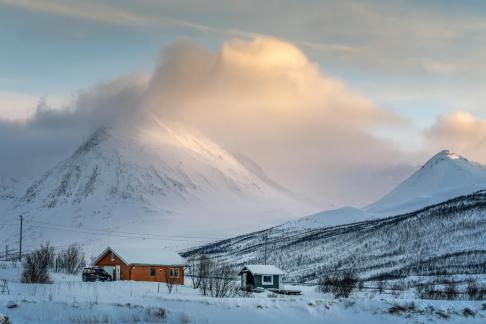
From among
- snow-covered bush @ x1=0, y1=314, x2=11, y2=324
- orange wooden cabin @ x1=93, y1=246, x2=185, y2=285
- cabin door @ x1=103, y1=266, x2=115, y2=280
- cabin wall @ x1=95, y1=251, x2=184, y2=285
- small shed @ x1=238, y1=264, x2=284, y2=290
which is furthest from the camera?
small shed @ x1=238, y1=264, x2=284, y2=290

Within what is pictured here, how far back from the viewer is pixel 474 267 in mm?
129125

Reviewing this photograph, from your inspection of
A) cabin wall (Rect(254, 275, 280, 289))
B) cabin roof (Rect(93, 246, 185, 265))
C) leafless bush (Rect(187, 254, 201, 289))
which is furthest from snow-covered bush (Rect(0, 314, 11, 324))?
cabin wall (Rect(254, 275, 280, 289))

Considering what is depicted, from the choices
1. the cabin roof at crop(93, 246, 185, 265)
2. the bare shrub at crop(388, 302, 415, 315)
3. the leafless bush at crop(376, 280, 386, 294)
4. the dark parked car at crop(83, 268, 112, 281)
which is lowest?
the bare shrub at crop(388, 302, 415, 315)

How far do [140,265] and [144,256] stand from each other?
209 centimetres

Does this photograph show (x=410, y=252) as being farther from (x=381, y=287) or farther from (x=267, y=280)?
(x=267, y=280)

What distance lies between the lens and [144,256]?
301ft

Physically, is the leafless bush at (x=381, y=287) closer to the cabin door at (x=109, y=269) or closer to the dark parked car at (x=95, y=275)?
the dark parked car at (x=95, y=275)

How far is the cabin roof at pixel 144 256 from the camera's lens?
295 ft

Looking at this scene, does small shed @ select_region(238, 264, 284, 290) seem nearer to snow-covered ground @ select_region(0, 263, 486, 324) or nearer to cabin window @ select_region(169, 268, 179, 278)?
cabin window @ select_region(169, 268, 179, 278)

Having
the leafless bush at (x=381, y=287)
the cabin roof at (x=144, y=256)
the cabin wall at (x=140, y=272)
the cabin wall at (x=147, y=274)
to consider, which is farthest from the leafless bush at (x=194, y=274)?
the leafless bush at (x=381, y=287)

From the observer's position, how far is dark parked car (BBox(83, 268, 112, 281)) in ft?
274

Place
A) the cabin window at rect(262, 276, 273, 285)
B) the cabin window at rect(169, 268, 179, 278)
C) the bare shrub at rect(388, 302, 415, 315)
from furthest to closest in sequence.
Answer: the cabin window at rect(262, 276, 273, 285) → the cabin window at rect(169, 268, 179, 278) → the bare shrub at rect(388, 302, 415, 315)

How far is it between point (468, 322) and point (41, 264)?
40292mm

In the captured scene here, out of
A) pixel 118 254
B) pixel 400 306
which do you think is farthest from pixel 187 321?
pixel 118 254
